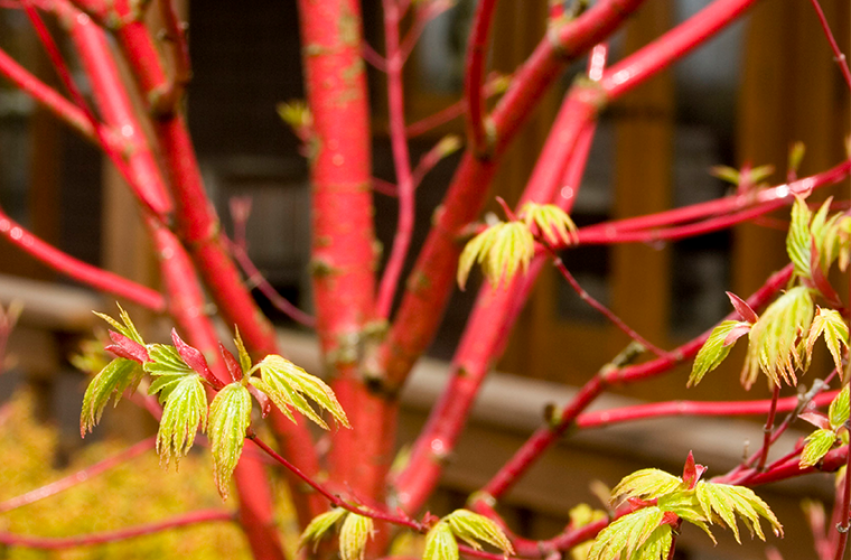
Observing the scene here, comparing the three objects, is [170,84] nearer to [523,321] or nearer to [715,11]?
[715,11]

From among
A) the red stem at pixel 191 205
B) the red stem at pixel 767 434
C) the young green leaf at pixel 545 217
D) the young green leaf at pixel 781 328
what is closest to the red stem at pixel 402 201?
the red stem at pixel 191 205

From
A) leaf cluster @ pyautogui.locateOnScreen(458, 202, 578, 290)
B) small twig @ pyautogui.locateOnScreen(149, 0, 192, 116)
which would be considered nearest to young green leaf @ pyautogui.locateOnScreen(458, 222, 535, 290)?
leaf cluster @ pyautogui.locateOnScreen(458, 202, 578, 290)

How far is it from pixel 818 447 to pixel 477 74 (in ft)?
1.78

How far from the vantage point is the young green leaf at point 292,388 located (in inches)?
22.0

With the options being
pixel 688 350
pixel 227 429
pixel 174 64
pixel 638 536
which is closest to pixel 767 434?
pixel 638 536

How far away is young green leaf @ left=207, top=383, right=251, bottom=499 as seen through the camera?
54cm

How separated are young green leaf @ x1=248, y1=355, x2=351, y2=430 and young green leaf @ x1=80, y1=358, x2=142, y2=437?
85mm

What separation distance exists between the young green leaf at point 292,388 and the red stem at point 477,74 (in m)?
0.50

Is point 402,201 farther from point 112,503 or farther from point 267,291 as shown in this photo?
point 112,503

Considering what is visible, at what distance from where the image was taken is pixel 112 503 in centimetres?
282

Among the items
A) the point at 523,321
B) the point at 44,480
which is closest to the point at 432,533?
the point at 44,480

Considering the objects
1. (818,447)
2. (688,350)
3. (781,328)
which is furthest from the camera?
(688,350)

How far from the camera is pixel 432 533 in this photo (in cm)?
71

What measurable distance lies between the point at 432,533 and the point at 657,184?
11.0 feet
